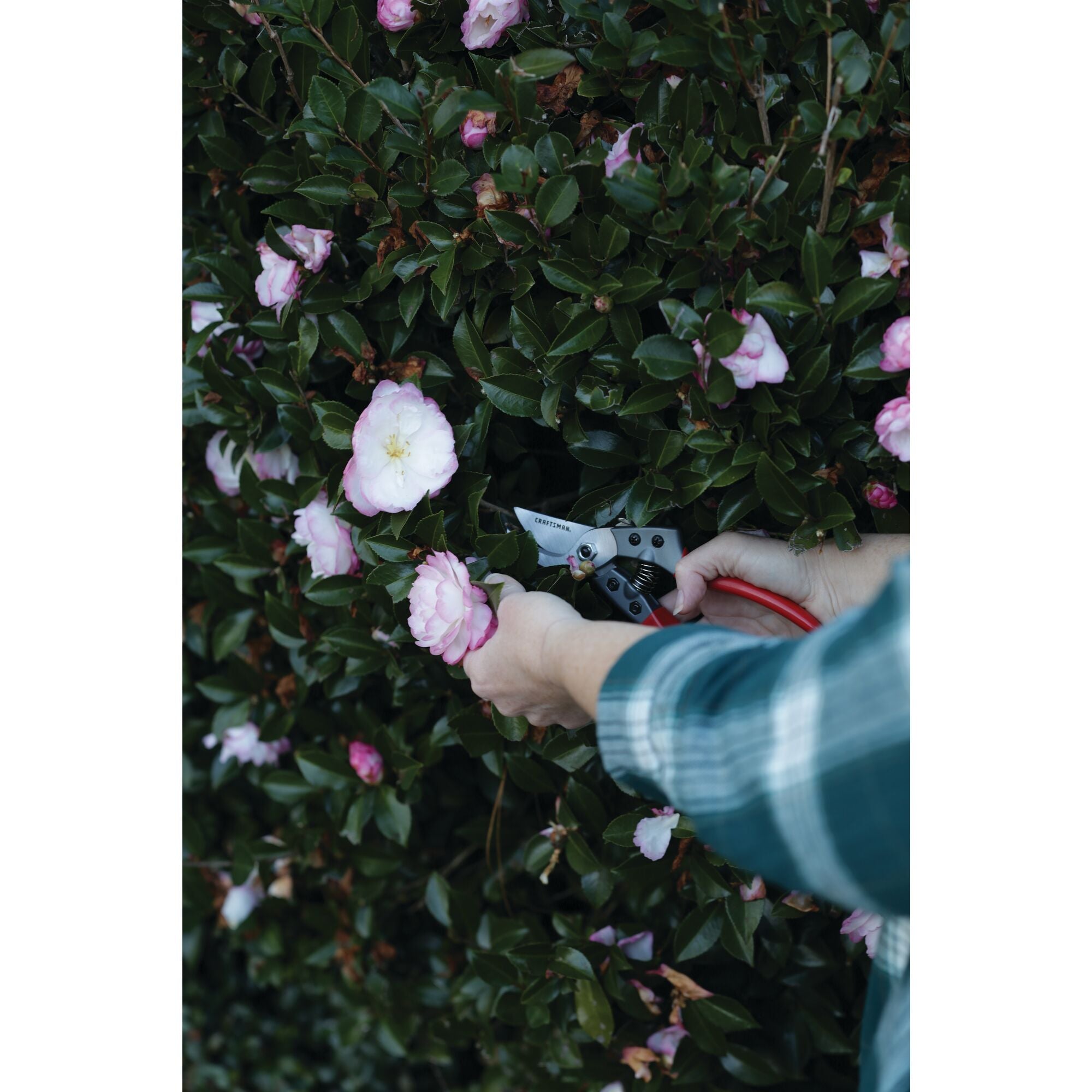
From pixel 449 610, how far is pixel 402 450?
223 mm

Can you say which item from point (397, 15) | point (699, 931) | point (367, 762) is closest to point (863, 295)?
point (397, 15)

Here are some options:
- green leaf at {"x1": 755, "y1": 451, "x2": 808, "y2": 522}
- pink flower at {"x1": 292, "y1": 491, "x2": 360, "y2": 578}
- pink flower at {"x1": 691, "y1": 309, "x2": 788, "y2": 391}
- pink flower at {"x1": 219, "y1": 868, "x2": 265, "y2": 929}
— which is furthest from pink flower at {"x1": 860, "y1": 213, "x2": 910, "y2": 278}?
pink flower at {"x1": 219, "y1": 868, "x2": 265, "y2": 929}

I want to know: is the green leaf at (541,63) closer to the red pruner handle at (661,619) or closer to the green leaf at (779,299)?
the green leaf at (779,299)

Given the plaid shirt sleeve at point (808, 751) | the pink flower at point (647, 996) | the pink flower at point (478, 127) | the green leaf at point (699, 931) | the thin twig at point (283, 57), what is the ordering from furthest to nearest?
1. the pink flower at point (647, 996)
2. the green leaf at point (699, 931)
3. the thin twig at point (283, 57)
4. the pink flower at point (478, 127)
5. the plaid shirt sleeve at point (808, 751)

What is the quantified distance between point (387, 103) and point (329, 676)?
2.90ft

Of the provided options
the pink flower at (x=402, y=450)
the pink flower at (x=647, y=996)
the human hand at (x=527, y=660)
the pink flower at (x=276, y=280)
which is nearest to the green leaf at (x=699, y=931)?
the pink flower at (x=647, y=996)

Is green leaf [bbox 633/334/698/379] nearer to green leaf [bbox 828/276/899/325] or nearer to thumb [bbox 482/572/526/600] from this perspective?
green leaf [bbox 828/276/899/325]

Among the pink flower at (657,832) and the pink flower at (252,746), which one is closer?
the pink flower at (657,832)

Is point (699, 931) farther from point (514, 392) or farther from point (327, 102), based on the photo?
point (327, 102)

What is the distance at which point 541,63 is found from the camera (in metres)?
1.01

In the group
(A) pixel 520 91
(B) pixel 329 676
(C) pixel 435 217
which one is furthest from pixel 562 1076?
(A) pixel 520 91

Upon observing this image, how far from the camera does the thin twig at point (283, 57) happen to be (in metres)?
1.22

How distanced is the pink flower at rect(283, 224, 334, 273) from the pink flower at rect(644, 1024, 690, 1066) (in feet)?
4.20

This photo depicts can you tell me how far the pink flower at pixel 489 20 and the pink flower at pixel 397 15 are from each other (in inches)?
3.0
